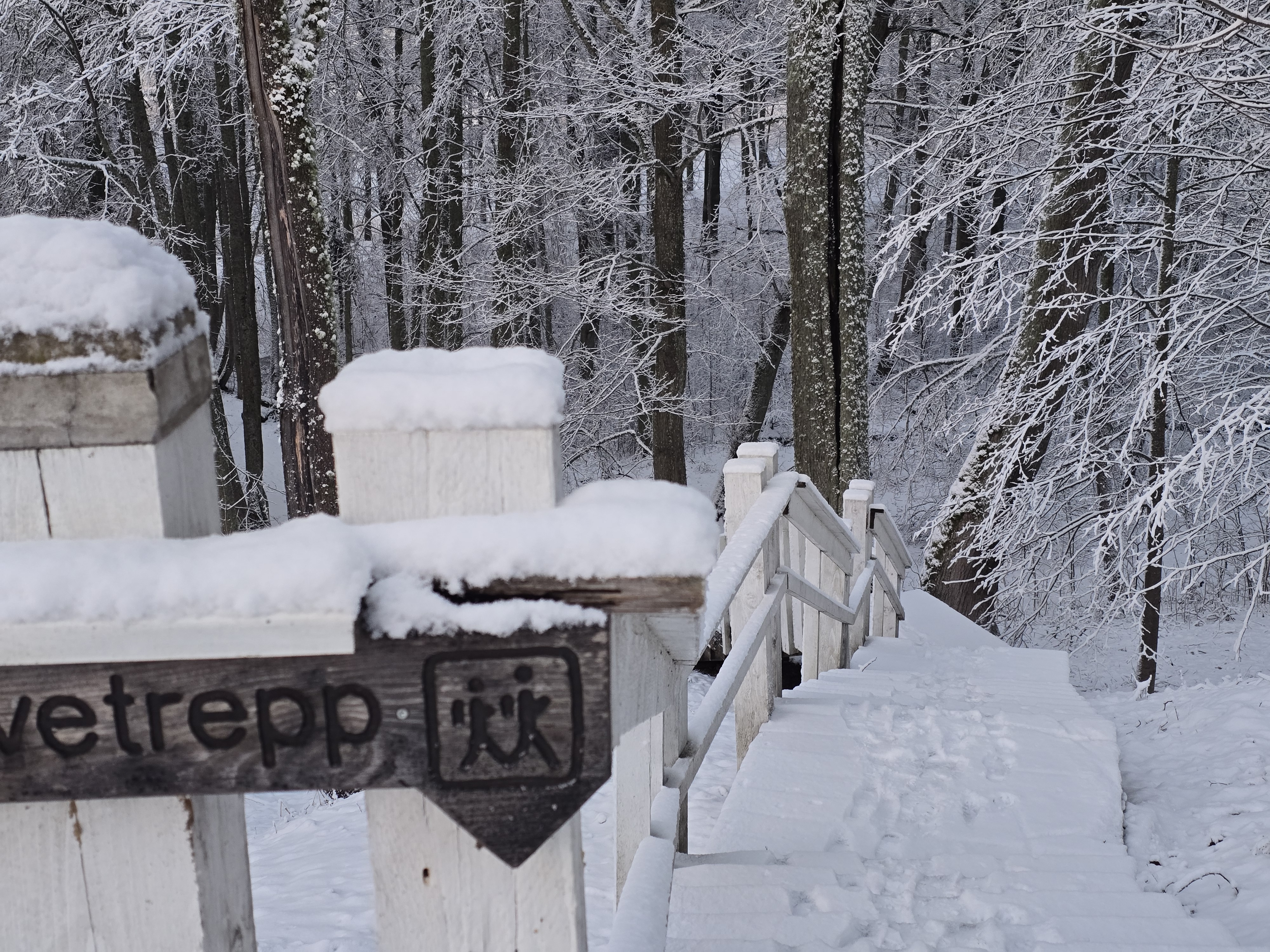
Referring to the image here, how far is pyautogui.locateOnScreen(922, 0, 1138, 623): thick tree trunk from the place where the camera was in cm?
670

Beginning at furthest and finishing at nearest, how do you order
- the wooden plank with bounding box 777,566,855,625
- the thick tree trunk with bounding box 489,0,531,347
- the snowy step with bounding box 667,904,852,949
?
1. the thick tree trunk with bounding box 489,0,531,347
2. the wooden plank with bounding box 777,566,855,625
3. the snowy step with bounding box 667,904,852,949

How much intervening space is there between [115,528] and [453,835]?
424mm

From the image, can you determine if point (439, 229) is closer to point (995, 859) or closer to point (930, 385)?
point (930, 385)

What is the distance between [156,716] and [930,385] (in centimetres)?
1048

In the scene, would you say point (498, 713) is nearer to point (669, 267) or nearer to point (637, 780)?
point (637, 780)

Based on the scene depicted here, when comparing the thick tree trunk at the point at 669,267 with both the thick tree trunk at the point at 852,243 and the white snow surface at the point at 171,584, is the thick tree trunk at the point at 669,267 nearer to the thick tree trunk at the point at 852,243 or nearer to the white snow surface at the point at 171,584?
the thick tree trunk at the point at 852,243

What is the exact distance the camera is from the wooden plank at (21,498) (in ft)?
3.17

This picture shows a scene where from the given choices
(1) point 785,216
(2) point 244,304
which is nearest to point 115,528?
(1) point 785,216

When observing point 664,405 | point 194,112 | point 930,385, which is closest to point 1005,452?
point 930,385

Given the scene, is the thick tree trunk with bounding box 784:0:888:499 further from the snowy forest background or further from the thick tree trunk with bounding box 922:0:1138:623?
the thick tree trunk with bounding box 922:0:1138:623

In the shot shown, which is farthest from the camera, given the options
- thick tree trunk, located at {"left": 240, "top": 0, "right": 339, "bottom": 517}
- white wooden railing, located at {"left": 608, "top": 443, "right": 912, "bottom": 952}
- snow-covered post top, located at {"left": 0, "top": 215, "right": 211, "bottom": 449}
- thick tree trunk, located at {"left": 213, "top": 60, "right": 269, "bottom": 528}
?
thick tree trunk, located at {"left": 213, "top": 60, "right": 269, "bottom": 528}

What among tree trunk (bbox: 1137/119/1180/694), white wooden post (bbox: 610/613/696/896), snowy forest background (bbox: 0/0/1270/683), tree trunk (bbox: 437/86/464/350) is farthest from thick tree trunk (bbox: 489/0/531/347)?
white wooden post (bbox: 610/613/696/896)

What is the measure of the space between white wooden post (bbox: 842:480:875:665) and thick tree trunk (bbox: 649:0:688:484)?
12.4 feet

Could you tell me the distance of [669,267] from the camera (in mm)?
11195
